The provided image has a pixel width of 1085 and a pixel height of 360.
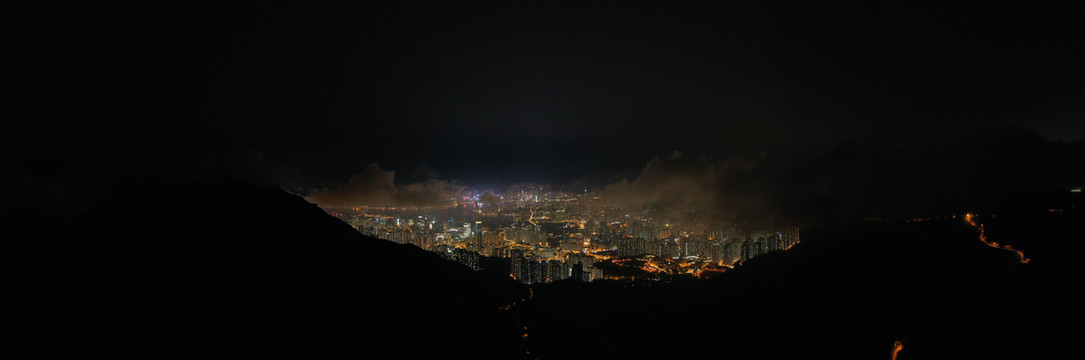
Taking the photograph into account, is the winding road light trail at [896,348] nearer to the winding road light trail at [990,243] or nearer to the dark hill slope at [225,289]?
the winding road light trail at [990,243]

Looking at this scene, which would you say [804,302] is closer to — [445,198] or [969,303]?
[969,303]

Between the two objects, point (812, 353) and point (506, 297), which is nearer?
point (812, 353)

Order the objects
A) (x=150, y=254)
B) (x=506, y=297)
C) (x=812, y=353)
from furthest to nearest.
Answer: (x=506, y=297)
(x=812, y=353)
(x=150, y=254)

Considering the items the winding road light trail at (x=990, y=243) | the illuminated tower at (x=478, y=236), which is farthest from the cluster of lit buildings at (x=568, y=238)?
the winding road light trail at (x=990, y=243)

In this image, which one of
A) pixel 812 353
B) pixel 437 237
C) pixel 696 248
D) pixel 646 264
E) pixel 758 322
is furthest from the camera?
pixel 437 237

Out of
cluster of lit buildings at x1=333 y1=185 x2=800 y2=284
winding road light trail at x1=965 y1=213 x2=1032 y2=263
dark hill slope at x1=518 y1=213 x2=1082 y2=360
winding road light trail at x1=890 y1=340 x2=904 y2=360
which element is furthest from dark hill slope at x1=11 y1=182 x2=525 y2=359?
winding road light trail at x1=965 y1=213 x2=1032 y2=263

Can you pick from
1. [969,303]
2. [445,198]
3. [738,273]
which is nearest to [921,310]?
[969,303]
